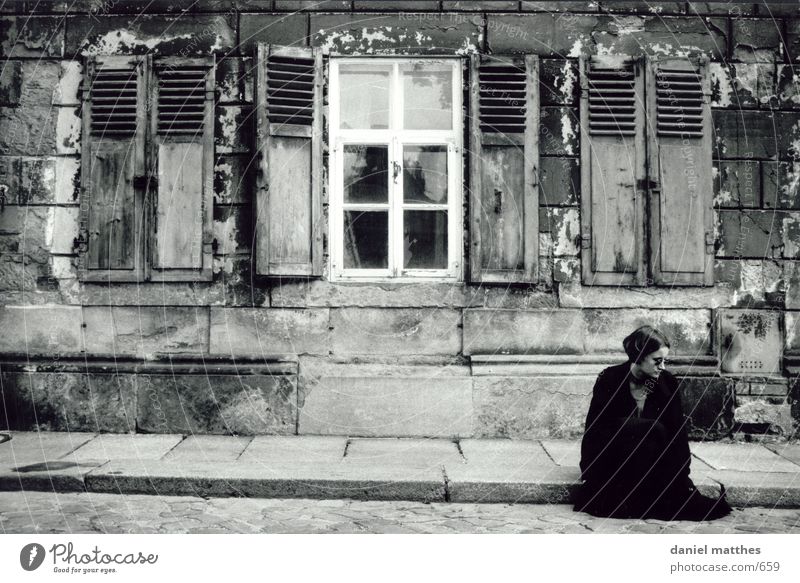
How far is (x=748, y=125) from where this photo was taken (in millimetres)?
7527

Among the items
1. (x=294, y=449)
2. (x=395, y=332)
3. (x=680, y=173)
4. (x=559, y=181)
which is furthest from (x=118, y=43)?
(x=680, y=173)

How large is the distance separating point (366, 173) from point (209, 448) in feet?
9.08

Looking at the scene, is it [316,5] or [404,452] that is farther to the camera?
[316,5]

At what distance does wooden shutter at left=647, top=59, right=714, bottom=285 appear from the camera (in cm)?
746

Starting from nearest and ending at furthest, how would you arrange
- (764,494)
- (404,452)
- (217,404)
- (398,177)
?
1. (764,494)
2. (404,452)
3. (217,404)
4. (398,177)

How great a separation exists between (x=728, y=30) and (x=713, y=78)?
447mm

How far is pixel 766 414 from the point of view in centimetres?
741

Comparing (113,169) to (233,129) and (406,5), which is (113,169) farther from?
(406,5)

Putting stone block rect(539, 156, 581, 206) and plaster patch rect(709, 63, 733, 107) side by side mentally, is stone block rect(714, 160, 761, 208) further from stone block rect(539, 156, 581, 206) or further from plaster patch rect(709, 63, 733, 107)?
stone block rect(539, 156, 581, 206)

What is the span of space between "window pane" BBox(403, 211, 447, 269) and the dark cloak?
7.60 feet
